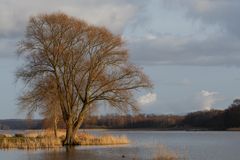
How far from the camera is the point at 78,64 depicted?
48.2 metres

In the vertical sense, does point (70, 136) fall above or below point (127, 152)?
above

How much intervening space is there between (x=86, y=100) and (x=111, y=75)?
3438mm

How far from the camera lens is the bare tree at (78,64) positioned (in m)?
46.8

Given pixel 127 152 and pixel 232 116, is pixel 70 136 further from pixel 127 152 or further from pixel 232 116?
pixel 232 116

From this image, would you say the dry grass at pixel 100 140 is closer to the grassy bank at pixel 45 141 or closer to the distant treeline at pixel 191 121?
the grassy bank at pixel 45 141

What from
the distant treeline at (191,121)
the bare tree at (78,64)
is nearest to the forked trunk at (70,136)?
the bare tree at (78,64)

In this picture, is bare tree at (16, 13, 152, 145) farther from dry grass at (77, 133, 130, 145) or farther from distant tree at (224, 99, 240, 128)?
distant tree at (224, 99, 240, 128)

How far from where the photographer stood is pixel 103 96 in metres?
49.7

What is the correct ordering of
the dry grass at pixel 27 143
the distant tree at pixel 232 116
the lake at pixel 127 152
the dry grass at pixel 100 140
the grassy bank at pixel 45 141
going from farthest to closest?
the distant tree at pixel 232 116 < the dry grass at pixel 100 140 < the grassy bank at pixel 45 141 < the dry grass at pixel 27 143 < the lake at pixel 127 152

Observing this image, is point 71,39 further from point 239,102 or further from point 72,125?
point 239,102

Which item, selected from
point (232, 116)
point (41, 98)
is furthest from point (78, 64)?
point (232, 116)

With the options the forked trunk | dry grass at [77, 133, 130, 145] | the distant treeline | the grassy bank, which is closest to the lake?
dry grass at [77, 133, 130, 145]

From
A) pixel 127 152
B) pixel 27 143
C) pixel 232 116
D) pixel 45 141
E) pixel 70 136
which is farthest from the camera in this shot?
pixel 232 116

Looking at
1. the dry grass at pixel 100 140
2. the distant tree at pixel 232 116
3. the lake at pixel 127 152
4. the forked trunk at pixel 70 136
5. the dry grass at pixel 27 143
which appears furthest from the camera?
the distant tree at pixel 232 116
